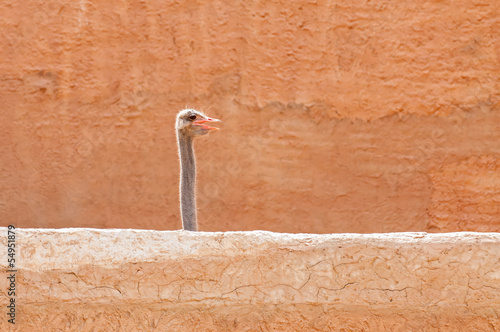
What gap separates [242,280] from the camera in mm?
3434

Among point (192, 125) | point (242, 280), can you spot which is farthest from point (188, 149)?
point (242, 280)

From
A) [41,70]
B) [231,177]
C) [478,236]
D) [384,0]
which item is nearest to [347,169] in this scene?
[231,177]

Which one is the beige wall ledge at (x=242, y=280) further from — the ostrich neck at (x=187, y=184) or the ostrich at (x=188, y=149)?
the ostrich at (x=188, y=149)

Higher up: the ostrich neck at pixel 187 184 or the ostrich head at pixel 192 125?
the ostrich head at pixel 192 125

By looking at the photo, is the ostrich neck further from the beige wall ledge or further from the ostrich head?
the beige wall ledge

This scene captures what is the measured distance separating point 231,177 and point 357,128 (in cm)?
105

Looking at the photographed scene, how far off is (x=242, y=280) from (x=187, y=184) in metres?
1.60

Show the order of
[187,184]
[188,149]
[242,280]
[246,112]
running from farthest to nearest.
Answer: [246,112]
[188,149]
[187,184]
[242,280]

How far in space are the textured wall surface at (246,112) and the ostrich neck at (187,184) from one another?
1.70 metres

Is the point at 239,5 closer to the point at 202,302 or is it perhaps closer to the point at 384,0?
the point at 384,0

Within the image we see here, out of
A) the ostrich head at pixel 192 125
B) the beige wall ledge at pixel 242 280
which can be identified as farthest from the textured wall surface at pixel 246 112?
the beige wall ledge at pixel 242 280

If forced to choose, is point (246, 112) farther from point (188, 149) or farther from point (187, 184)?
point (187, 184)

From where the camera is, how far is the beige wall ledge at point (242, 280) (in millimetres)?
3393

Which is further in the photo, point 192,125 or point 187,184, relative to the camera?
point 192,125
